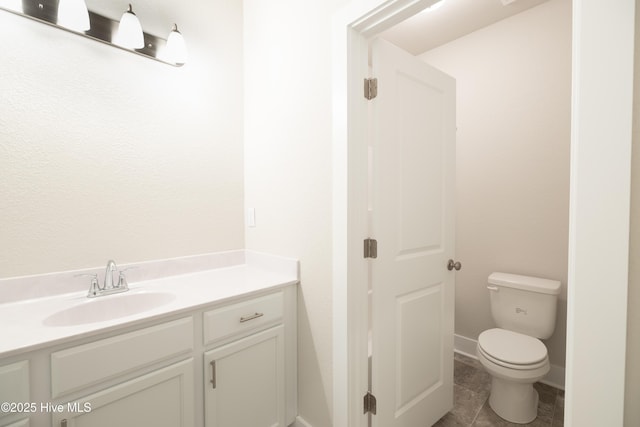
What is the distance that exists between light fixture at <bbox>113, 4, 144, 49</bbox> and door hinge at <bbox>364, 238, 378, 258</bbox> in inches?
57.1

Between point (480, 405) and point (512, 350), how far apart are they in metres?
0.44

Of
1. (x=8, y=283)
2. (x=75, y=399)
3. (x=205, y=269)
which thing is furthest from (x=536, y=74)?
Result: (x=8, y=283)

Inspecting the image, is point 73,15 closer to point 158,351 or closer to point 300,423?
point 158,351

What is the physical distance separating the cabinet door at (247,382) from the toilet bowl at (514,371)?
1.23 metres

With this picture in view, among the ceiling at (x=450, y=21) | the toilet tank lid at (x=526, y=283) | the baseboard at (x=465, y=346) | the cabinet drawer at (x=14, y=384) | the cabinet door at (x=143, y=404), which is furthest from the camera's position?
the baseboard at (x=465, y=346)

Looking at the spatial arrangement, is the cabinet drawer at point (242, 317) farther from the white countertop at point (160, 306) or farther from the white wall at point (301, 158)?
the white wall at point (301, 158)

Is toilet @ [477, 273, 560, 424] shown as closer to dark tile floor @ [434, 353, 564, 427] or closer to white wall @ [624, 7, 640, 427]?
dark tile floor @ [434, 353, 564, 427]

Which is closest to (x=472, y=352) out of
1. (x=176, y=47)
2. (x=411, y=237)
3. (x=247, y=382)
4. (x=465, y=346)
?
(x=465, y=346)

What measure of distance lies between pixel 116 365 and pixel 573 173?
1.47m

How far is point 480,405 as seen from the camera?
1783 millimetres

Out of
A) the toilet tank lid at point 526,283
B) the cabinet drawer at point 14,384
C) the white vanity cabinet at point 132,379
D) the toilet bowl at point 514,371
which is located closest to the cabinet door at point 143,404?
the white vanity cabinet at point 132,379

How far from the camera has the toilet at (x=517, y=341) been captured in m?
1.57

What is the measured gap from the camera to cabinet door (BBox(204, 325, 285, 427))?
120cm

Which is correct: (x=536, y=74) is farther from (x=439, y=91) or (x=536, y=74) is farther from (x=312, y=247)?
(x=312, y=247)
